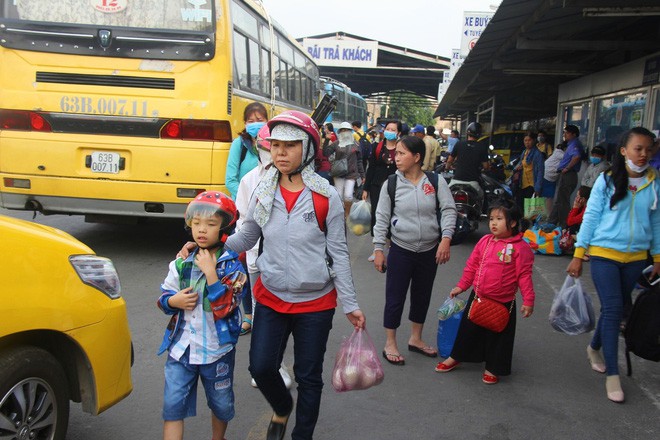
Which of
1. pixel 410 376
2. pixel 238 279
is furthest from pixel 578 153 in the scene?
pixel 238 279

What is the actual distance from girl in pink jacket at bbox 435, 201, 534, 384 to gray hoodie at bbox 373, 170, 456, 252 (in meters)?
0.31

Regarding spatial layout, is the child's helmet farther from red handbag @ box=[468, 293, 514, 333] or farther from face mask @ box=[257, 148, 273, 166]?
red handbag @ box=[468, 293, 514, 333]

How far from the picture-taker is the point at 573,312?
4438mm

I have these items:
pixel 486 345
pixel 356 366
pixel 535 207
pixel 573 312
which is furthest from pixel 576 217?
pixel 356 366

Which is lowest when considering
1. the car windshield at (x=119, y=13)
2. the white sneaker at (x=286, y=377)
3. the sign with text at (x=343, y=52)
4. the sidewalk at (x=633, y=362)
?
the sidewalk at (x=633, y=362)

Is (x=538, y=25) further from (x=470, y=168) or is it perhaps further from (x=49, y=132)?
(x=49, y=132)

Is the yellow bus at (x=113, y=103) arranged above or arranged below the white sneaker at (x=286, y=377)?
above

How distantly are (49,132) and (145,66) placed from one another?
1279 mm

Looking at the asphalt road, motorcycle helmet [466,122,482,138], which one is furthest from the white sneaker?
motorcycle helmet [466,122,482,138]

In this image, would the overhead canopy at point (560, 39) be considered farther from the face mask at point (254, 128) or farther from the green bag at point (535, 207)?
the face mask at point (254, 128)

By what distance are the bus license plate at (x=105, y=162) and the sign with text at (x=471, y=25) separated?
14.0 metres

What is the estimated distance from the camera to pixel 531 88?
58.4ft

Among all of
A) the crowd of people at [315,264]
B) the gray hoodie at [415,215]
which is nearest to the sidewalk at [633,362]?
the crowd of people at [315,264]

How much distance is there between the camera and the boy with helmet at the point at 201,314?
9.27 ft
